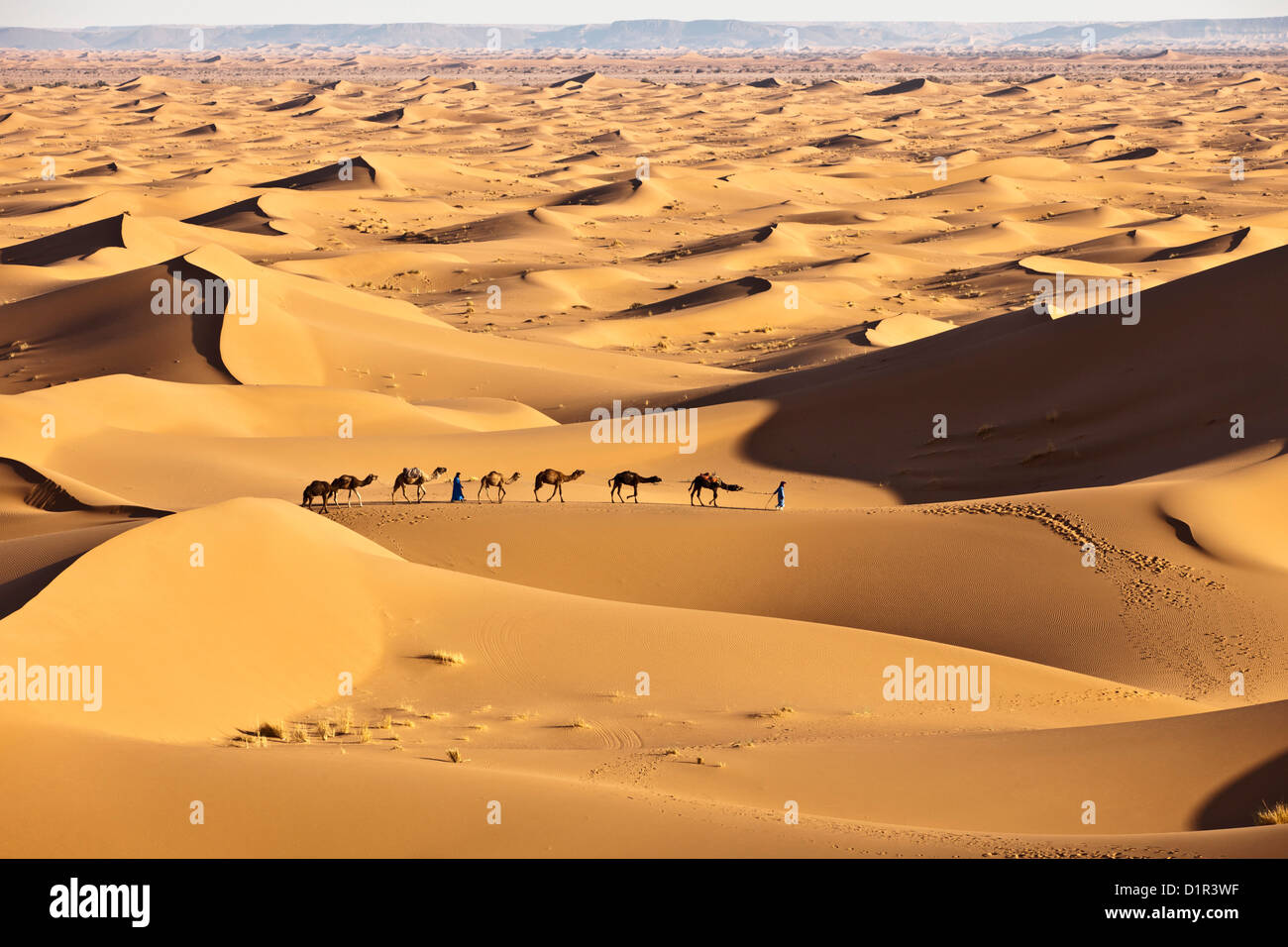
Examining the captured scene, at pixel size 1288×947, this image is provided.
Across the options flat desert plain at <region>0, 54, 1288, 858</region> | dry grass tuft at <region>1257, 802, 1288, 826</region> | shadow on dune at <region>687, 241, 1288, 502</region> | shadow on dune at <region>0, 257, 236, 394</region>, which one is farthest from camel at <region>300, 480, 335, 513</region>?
shadow on dune at <region>0, 257, 236, 394</region>

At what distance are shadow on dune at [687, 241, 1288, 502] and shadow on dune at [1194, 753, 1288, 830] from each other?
12174 millimetres

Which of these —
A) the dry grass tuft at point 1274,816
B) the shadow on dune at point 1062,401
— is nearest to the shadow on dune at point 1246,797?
the dry grass tuft at point 1274,816

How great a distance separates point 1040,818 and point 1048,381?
1808cm

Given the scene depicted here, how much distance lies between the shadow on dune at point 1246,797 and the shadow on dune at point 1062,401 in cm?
1217

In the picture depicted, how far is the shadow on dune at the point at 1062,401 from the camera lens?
21875mm

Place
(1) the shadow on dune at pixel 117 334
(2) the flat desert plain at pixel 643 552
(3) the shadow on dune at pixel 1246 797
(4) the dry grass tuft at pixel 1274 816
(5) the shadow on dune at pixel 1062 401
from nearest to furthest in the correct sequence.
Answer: (2) the flat desert plain at pixel 643 552 < (4) the dry grass tuft at pixel 1274 816 < (3) the shadow on dune at pixel 1246 797 < (5) the shadow on dune at pixel 1062 401 < (1) the shadow on dune at pixel 117 334

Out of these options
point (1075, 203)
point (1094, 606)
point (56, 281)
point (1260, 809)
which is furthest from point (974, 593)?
point (1075, 203)

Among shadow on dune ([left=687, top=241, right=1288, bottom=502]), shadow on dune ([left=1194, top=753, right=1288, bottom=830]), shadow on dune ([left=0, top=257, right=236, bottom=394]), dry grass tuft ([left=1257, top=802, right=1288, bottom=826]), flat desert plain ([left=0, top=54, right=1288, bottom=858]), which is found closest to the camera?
flat desert plain ([left=0, top=54, right=1288, bottom=858])

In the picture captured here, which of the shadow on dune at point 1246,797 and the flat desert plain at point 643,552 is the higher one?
the flat desert plain at point 643,552

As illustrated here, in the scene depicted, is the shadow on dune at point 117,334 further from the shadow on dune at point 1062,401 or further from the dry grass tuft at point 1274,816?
the dry grass tuft at point 1274,816

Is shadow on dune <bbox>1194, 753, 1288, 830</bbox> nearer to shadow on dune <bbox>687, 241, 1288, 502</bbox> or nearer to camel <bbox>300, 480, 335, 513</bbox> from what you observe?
camel <bbox>300, 480, 335, 513</bbox>

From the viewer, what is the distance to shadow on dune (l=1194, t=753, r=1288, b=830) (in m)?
8.29

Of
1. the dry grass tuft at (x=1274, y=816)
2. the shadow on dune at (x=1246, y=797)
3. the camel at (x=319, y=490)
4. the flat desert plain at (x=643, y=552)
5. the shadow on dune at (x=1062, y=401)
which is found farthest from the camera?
the shadow on dune at (x=1062, y=401)
